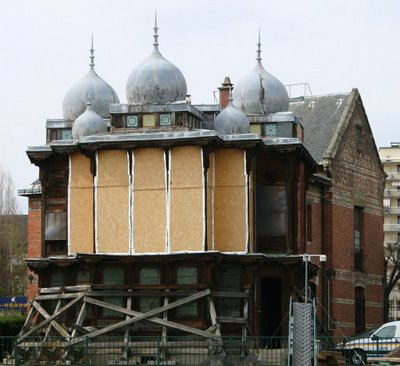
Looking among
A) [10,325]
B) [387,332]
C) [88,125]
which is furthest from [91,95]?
[387,332]

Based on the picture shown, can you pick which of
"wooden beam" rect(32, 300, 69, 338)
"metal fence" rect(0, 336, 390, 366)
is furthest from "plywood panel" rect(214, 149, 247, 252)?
"wooden beam" rect(32, 300, 69, 338)

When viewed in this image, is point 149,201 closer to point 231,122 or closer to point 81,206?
point 81,206

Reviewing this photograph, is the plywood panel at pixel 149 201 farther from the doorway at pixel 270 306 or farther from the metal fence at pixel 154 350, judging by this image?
the doorway at pixel 270 306

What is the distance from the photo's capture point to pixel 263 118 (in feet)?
149

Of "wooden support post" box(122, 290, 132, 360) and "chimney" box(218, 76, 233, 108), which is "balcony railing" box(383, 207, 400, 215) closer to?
"chimney" box(218, 76, 233, 108)

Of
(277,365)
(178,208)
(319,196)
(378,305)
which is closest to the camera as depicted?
(277,365)

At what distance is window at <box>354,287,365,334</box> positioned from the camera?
177 ft

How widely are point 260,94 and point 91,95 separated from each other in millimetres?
6272

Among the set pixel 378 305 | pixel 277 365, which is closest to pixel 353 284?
pixel 378 305

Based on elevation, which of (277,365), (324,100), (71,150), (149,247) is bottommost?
(277,365)

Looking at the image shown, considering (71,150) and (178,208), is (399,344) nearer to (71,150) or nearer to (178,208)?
(178,208)

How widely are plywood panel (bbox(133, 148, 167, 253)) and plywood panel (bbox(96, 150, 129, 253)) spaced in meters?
0.37

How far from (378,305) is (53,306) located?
60.9ft

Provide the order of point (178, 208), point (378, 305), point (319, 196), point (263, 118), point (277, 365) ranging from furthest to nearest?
point (378, 305) < point (319, 196) < point (263, 118) < point (178, 208) < point (277, 365)
